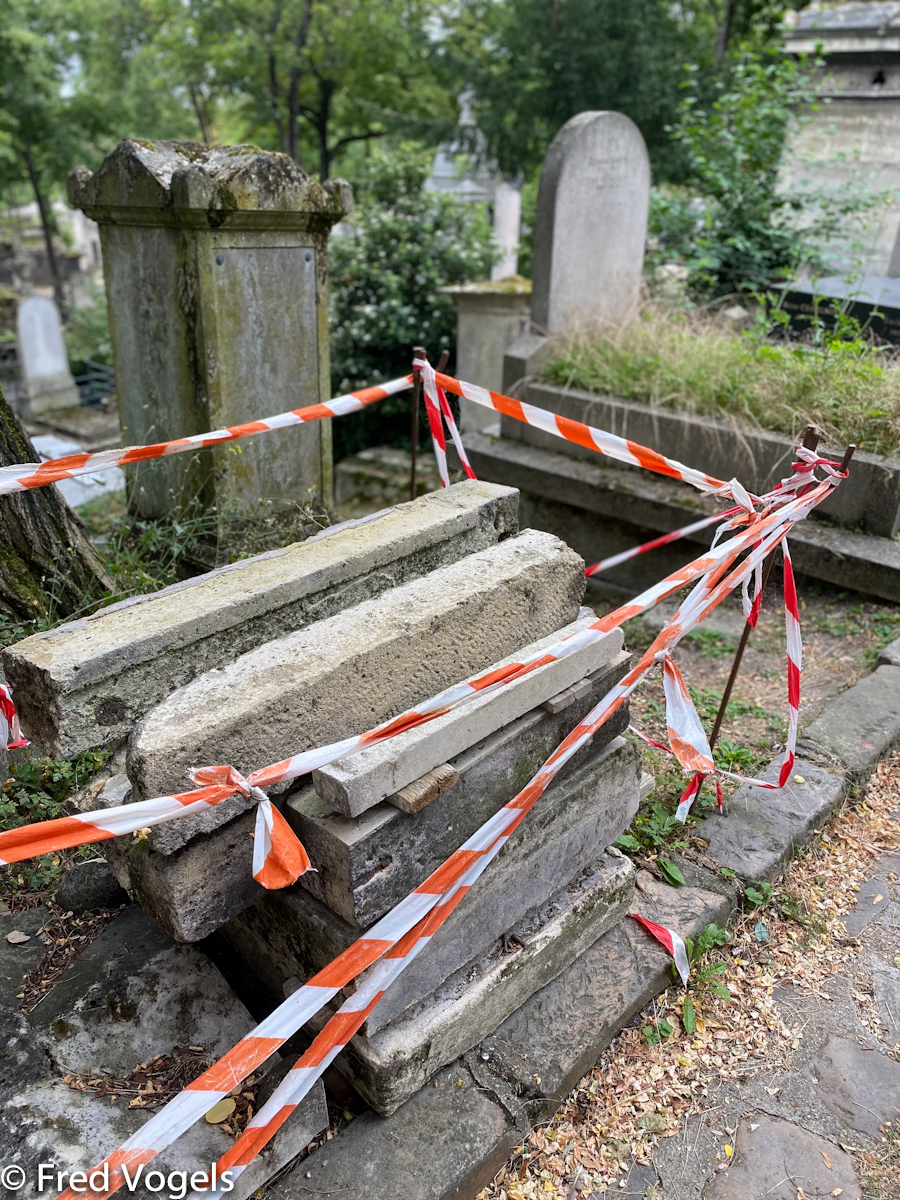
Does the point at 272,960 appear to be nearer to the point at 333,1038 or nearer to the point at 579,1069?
the point at 333,1038

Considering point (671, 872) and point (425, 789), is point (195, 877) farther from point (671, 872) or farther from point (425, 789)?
point (671, 872)

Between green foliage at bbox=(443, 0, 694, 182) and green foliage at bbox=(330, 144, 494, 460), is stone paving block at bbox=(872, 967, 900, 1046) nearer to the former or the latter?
green foliage at bbox=(330, 144, 494, 460)

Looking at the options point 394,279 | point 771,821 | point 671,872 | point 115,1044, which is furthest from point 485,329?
point 115,1044

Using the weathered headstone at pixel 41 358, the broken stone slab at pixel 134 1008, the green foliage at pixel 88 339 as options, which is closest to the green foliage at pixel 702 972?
the broken stone slab at pixel 134 1008

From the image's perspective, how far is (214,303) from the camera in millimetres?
3830

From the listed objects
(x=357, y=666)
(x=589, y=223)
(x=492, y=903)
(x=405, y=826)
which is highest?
(x=589, y=223)

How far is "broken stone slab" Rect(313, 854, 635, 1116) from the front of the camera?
184 cm

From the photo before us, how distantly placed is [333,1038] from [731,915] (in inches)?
56.9

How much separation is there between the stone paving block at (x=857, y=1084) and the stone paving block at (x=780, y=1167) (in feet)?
0.37

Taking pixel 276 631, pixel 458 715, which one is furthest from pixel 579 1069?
pixel 276 631

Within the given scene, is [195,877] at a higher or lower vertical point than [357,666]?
lower

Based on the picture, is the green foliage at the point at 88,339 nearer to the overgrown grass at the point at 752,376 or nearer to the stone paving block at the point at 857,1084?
the overgrown grass at the point at 752,376

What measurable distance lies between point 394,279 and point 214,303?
4.55 meters

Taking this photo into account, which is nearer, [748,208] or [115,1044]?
[115,1044]
